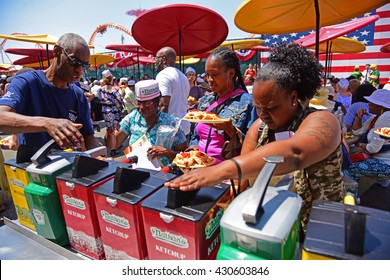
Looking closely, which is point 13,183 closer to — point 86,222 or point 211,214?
point 86,222

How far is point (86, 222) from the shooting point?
3.32 ft

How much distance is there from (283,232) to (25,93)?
5.66 feet

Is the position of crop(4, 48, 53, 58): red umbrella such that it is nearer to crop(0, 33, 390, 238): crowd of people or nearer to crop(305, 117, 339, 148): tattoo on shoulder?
crop(0, 33, 390, 238): crowd of people

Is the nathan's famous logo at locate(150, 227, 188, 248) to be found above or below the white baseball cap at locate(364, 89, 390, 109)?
above

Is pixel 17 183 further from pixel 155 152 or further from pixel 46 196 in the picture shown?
pixel 155 152

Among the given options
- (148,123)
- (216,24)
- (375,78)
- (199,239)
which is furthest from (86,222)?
(375,78)

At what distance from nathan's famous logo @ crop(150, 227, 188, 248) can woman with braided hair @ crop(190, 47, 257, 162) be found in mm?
1088

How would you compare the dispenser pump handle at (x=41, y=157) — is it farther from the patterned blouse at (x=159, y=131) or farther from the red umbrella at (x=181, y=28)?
the red umbrella at (x=181, y=28)

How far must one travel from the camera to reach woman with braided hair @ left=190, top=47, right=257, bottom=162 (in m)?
1.87

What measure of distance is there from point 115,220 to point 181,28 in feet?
12.4

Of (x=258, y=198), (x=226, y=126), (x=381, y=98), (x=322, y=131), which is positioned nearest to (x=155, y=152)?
(x=226, y=126)

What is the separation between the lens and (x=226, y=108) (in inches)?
78.0

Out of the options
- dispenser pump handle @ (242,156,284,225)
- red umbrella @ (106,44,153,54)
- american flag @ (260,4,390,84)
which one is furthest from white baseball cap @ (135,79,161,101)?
american flag @ (260,4,390,84)

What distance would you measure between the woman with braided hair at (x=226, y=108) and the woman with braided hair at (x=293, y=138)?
1.88 ft
